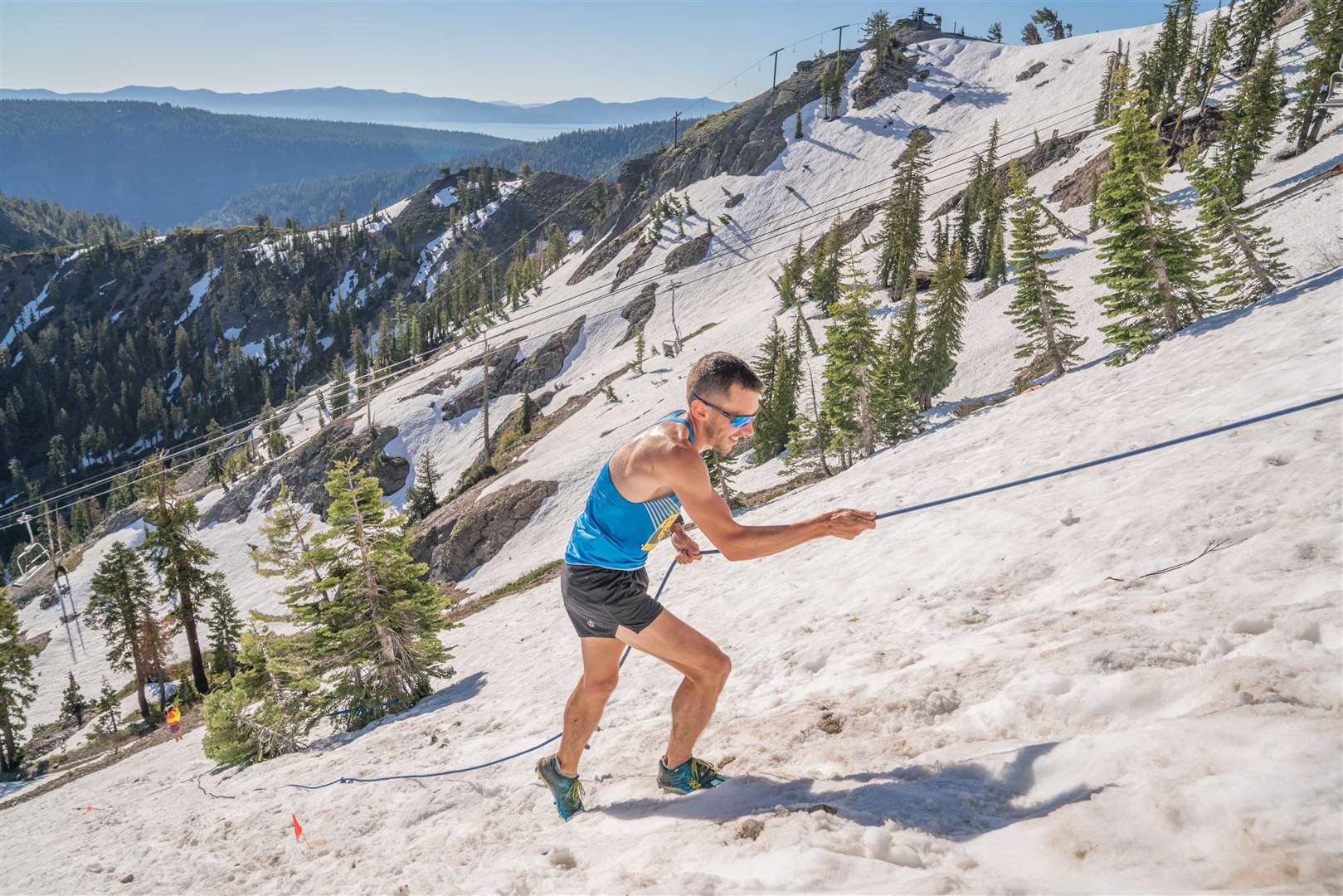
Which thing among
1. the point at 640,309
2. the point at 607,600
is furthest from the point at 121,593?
the point at 640,309

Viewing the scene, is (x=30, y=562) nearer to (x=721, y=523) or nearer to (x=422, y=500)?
(x=422, y=500)

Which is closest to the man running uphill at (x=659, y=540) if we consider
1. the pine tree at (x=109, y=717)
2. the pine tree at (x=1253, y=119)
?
the pine tree at (x=109, y=717)

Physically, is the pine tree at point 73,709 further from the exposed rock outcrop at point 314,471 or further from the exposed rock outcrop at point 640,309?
the exposed rock outcrop at point 640,309

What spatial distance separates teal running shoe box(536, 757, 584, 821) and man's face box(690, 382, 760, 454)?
2987 millimetres

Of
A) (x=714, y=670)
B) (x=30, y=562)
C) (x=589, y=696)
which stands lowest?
(x=30, y=562)

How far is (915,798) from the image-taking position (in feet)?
13.8

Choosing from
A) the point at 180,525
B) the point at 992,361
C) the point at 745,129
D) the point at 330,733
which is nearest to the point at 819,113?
the point at 745,129

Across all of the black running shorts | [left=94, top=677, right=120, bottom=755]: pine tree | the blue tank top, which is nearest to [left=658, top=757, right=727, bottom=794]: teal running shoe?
the black running shorts

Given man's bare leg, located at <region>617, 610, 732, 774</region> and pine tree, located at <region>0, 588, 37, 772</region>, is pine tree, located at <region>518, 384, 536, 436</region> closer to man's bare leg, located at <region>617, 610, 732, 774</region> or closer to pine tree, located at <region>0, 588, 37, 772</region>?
pine tree, located at <region>0, 588, 37, 772</region>

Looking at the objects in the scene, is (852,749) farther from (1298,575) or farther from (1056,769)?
(1298,575)

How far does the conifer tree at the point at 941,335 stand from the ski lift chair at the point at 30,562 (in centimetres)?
12594

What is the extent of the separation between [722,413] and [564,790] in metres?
3.36

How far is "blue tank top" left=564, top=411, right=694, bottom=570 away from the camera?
4809mm

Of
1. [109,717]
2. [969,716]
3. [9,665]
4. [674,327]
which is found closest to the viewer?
[969,716]
